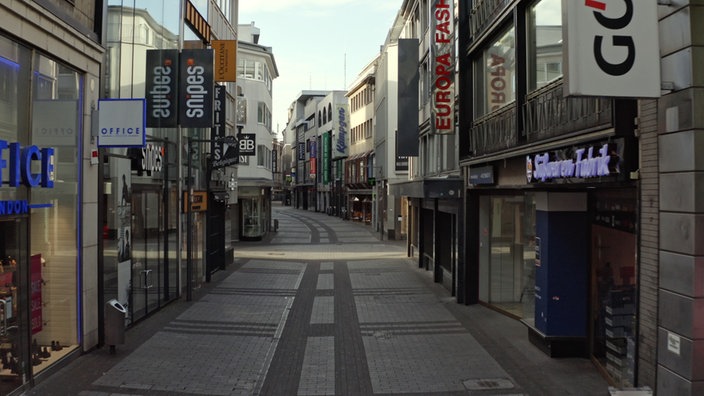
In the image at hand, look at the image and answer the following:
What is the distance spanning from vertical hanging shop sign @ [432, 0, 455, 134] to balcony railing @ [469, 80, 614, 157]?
1.23m

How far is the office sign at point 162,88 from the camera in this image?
13398mm

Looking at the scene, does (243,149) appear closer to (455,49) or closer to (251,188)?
(251,188)

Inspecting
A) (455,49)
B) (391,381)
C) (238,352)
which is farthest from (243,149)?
(391,381)

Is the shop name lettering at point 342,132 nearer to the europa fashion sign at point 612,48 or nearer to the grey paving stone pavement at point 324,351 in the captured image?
the grey paving stone pavement at point 324,351

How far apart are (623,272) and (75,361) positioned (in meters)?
8.72

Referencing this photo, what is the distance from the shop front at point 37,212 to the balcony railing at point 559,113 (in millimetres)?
7318

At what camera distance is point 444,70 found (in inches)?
650

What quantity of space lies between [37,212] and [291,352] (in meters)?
4.86

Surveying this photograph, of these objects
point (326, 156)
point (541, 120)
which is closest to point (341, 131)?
point (326, 156)

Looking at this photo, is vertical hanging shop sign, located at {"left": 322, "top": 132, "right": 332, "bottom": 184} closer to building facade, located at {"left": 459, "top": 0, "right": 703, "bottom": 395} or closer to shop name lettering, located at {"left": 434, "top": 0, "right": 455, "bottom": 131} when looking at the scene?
shop name lettering, located at {"left": 434, "top": 0, "right": 455, "bottom": 131}

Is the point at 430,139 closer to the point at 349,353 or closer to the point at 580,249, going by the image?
the point at 580,249

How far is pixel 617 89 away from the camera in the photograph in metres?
5.93

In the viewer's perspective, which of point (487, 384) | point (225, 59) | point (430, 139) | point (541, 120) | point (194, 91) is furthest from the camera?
point (430, 139)

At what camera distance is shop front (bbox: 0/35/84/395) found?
290 inches
